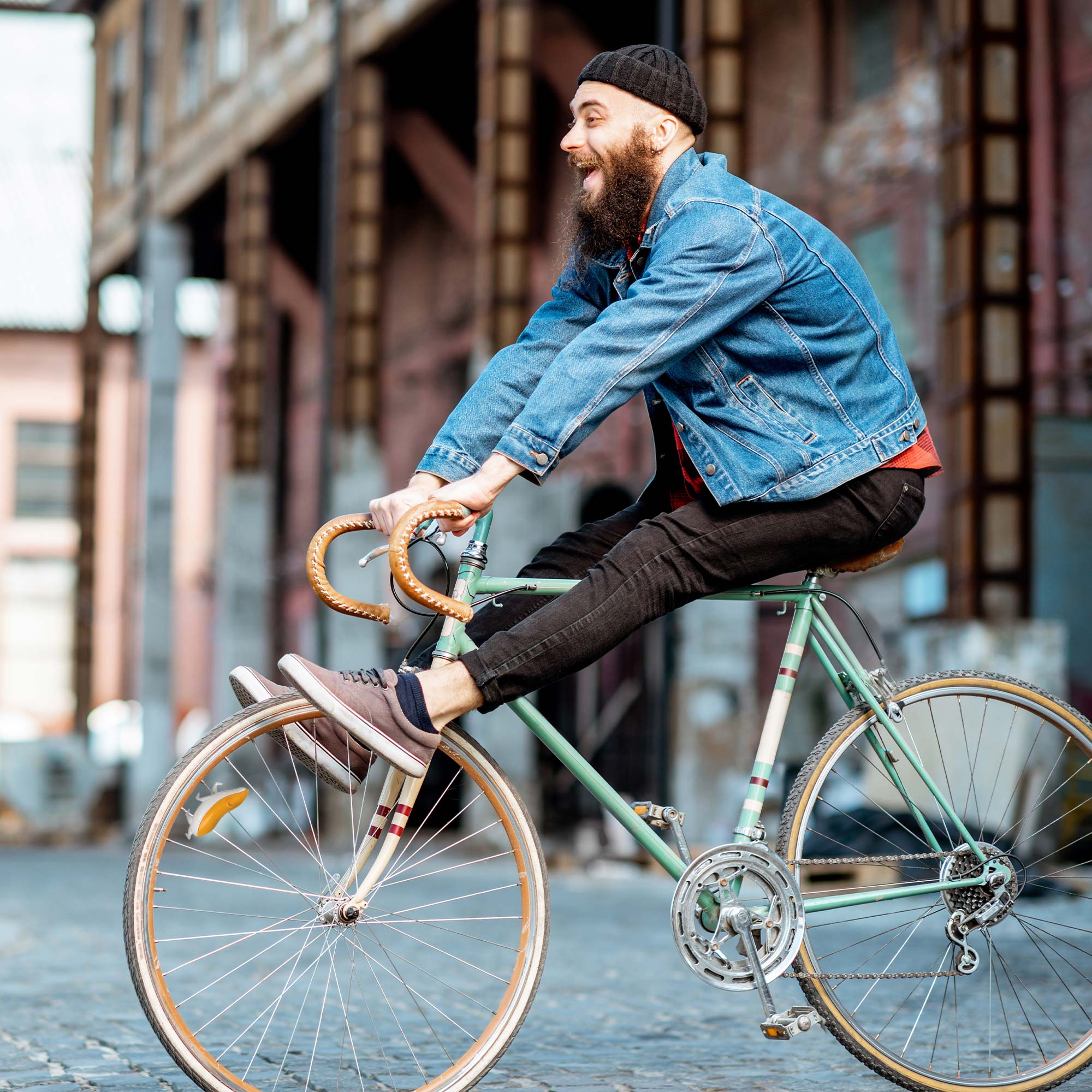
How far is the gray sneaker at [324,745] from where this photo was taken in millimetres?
3131

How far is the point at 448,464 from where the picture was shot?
3326 millimetres

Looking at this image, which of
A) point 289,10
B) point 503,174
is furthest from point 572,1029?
point 289,10

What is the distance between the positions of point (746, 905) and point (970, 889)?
56 cm

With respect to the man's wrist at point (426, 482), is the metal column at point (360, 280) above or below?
above

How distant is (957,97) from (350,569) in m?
10.0

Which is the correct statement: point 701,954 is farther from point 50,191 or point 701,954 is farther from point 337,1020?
point 50,191

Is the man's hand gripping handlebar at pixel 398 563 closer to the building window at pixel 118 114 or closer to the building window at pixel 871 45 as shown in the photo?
the building window at pixel 871 45

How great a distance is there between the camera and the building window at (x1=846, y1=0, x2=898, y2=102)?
2006cm

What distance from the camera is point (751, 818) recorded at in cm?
345

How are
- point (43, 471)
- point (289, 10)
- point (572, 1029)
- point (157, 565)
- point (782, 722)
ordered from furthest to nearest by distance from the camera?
point (43, 471)
point (157, 565)
point (289, 10)
point (572, 1029)
point (782, 722)

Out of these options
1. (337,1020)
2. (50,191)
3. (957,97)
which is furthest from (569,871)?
(50,191)

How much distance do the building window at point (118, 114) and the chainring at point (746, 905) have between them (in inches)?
1341


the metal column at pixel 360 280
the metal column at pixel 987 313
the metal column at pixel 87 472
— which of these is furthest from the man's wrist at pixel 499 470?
the metal column at pixel 87 472

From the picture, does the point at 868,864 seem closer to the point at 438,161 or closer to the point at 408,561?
the point at 408,561
